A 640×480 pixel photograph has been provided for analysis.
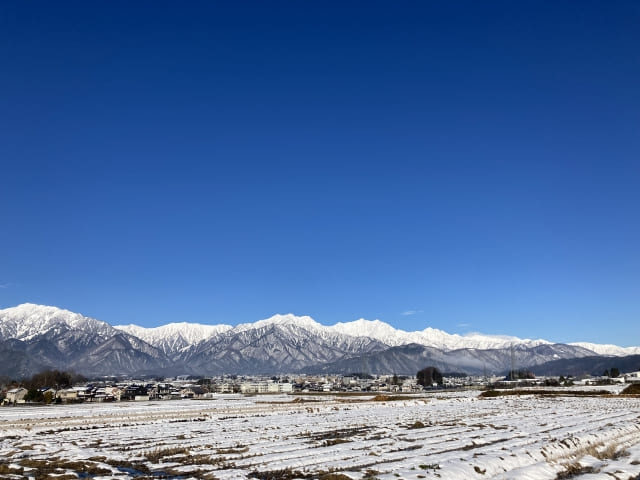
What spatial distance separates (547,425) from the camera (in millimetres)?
30953

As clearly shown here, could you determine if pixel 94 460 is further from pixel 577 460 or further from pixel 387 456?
pixel 577 460

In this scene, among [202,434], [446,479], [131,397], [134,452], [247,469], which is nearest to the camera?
[446,479]

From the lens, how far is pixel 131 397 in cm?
12381

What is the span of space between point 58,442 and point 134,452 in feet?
23.5

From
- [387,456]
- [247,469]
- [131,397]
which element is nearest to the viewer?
[247,469]

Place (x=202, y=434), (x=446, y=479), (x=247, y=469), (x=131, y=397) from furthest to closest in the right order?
(x=131, y=397) → (x=202, y=434) → (x=247, y=469) → (x=446, y=479)

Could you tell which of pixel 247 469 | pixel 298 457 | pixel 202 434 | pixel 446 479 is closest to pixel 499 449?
pixel 446 479

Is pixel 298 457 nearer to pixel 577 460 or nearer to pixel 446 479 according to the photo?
pixel 446 479

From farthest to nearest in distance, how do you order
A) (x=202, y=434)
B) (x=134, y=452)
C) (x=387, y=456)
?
1. (x=202, y=434)
2. (x=134, y=452)
3. (x=387, y=456)

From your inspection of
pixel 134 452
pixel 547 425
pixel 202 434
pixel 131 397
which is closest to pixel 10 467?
pixel 134 452

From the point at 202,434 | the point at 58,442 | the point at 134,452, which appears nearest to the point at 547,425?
the point at 202,434

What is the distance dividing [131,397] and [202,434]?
105547 mm

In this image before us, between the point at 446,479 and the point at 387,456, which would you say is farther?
the point at 387,456

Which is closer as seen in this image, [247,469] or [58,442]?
[247,469]
